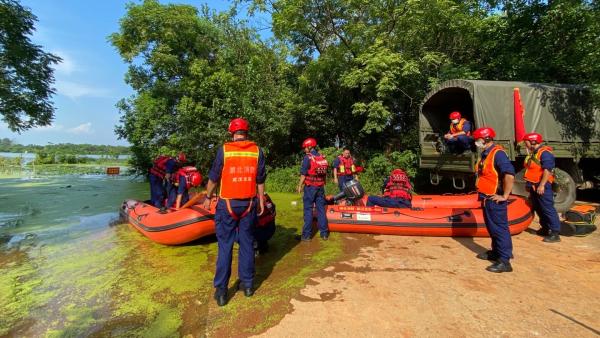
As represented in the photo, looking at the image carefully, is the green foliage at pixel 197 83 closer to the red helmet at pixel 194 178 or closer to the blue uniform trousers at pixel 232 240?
the red helmet at pixel 194 178

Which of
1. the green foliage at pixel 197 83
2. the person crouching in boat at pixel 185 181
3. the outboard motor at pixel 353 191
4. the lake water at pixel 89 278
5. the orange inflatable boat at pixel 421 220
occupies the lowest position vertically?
the lake water at pixel 89 278

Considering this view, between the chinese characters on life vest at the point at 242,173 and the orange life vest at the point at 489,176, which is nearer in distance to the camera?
the chinese characters on life vest at the point at 242,173

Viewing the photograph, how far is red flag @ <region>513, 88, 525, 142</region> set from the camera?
6.80m

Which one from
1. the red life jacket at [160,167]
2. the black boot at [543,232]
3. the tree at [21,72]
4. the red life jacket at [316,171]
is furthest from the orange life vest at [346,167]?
the tree at [21,72]

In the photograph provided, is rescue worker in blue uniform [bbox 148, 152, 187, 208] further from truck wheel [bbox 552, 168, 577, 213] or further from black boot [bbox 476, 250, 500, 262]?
truck wheel [bbox 552, 168, 577, 213]

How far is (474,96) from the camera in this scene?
6738 millimetres

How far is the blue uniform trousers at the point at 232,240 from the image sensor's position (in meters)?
3.15

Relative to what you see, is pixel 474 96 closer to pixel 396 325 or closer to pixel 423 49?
pixel 423 49

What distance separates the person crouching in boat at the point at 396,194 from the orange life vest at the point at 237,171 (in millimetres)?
3312

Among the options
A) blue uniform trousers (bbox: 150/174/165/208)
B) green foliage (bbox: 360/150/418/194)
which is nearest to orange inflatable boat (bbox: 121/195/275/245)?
blue uniform trousers (bbox: 150/174/165/208)

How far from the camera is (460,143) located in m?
7.02

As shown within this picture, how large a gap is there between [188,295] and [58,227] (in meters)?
4.99

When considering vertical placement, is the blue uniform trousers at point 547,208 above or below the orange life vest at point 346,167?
below

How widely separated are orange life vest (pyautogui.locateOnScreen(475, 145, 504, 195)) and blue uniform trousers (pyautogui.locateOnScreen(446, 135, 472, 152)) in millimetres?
3199
